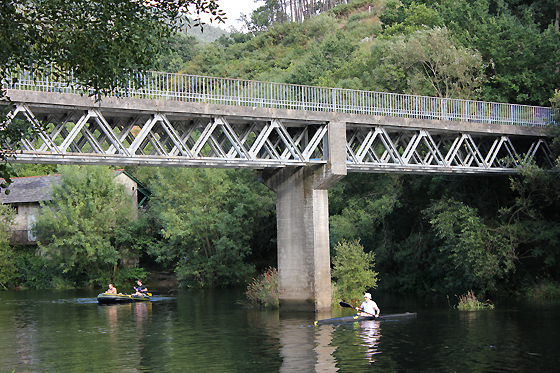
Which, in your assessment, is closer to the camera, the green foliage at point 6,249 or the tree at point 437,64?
the tree at point 437,64

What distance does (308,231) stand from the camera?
2922cm

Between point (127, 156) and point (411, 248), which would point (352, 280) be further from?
point (127, 156)

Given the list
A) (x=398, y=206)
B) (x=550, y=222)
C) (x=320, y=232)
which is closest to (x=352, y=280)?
(x=320, y=232)

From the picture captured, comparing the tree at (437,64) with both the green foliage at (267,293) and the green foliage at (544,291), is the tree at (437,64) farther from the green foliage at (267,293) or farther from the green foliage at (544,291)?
the green foliage at (267,293)

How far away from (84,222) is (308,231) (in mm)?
31303

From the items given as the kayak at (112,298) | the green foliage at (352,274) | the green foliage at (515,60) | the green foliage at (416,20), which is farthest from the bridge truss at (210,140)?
the green foliage at (416,20)

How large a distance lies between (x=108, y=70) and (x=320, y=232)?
58.8ft

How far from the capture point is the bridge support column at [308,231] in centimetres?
2888

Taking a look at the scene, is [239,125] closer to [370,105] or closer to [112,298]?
[370,105]

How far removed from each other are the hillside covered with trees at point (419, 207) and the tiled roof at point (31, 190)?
4906mm

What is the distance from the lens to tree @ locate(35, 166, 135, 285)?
54.3 meters

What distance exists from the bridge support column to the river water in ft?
3.59

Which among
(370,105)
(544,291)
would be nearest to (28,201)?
(370,105)

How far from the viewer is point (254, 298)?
112 feet
